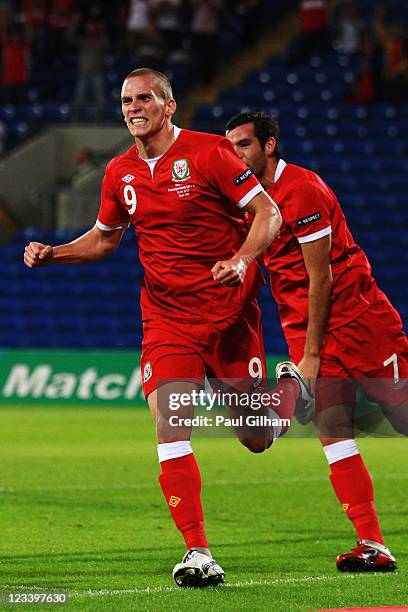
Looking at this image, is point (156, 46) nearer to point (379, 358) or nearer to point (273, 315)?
point (273, 315)

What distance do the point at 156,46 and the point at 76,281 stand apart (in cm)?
465

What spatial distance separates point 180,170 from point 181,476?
1.40 m

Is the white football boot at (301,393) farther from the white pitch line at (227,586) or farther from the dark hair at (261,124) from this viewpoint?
the dark hair at (261,124)

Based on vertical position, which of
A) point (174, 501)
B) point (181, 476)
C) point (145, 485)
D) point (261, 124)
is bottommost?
point (145, 485)

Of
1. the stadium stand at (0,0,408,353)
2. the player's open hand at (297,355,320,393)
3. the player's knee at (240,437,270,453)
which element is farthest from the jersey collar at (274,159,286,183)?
the stadium stand at (0,0,408,353)

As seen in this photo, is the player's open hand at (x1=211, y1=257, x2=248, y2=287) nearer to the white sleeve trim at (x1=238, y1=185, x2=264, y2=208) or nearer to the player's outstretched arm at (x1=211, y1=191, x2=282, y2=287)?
the player's outstretched arm at (x1=211, y1=191, x2=282, y2=287)

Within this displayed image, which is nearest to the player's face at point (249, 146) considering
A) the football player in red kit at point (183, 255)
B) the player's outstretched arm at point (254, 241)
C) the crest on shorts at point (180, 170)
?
the football player in red kit at point (183, 255)

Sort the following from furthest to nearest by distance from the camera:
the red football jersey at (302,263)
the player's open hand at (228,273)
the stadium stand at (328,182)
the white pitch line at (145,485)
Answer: the stadium stand at (328,182) < the white pitch line at (145,485) < the red football jersey at (302,263) < the player's open hand at (228,273)

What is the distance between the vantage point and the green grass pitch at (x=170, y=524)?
5.77m

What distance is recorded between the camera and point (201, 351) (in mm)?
6234

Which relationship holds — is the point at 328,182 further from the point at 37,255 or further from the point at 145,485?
the point at 37,255

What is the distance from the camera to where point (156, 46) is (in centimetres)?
2216

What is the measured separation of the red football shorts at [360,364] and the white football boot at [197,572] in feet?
3.45

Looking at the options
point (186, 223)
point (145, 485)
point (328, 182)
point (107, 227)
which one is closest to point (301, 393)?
point (186, 223)
